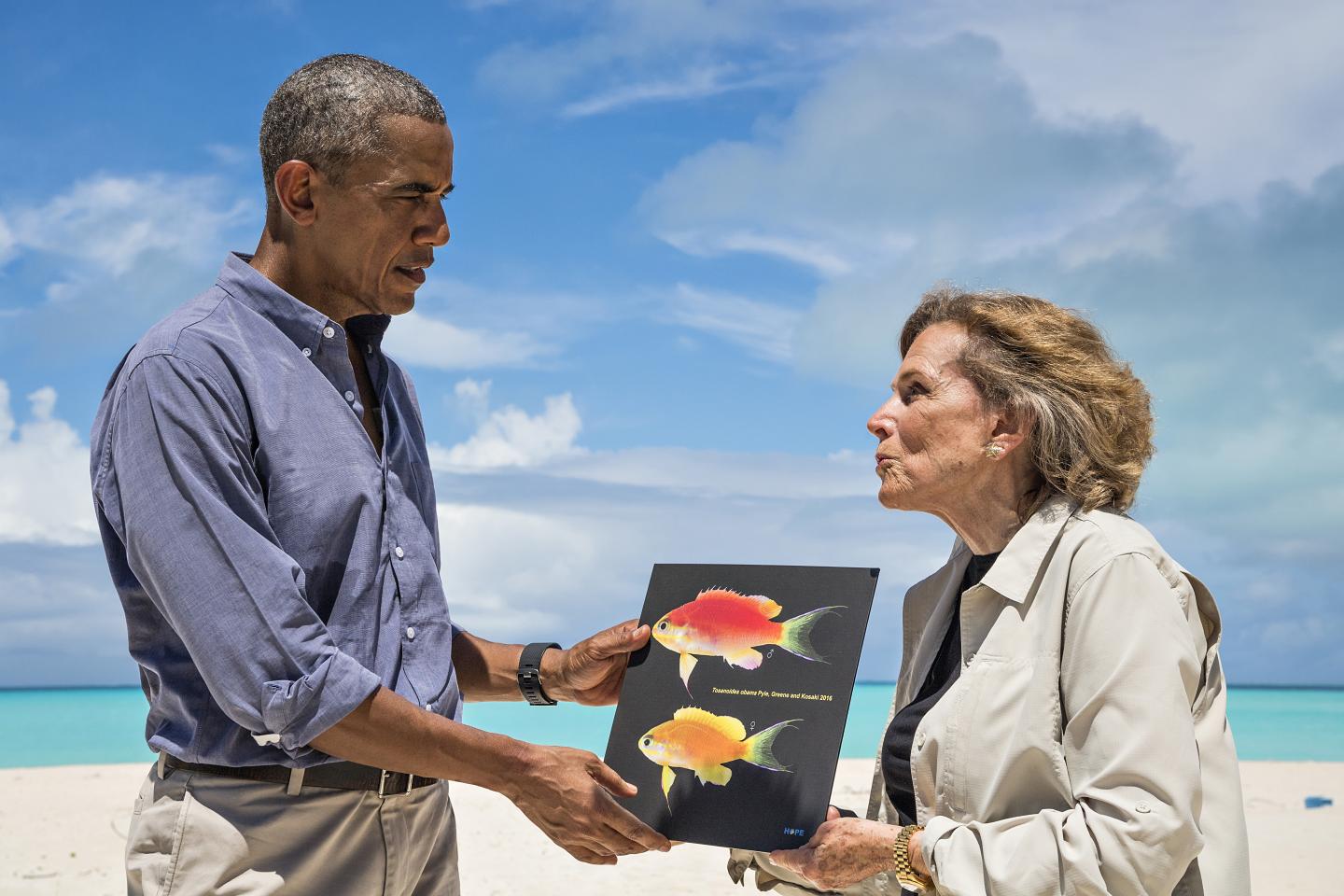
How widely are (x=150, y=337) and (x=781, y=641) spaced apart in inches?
64.1

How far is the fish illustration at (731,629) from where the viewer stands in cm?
291

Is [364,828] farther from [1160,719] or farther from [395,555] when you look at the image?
[1160,719]

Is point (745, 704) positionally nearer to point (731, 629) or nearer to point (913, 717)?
point (731, 629)

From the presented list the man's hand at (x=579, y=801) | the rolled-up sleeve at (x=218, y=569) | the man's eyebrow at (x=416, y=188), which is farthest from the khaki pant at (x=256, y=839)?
the man's eyebrow at (x=416, y=188)

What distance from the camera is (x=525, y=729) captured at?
27.2m

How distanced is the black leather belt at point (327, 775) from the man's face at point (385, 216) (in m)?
1.14

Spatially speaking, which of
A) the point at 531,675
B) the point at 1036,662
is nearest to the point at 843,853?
the point at 1036,662

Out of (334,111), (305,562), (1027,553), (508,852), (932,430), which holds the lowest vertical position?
(508,852)

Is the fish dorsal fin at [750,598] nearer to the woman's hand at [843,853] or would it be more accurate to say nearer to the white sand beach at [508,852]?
the woman's hand at [843,853]

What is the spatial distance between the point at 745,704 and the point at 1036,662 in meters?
0.71

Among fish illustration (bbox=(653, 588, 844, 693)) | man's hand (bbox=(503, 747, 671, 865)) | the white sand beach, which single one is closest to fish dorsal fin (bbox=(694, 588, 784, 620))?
fish illustration (bbox=(653, 588, 844, 693))

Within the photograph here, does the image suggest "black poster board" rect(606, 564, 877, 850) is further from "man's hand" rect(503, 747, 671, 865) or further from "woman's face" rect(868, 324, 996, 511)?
"woman's face" rect(868, 324, 996, 511)

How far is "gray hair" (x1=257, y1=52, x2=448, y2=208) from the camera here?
9.29 feet

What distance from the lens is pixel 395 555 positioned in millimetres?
2756
